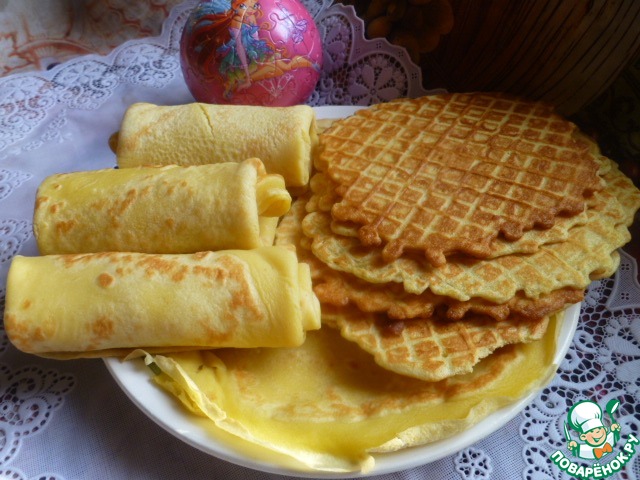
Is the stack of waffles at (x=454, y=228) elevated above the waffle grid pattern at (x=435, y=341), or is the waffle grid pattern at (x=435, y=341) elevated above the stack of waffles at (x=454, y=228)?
the stack of waffles at (x=454, y=228)

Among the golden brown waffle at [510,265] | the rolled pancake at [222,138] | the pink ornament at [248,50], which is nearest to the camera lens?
the golden brown waffle at [510,265]

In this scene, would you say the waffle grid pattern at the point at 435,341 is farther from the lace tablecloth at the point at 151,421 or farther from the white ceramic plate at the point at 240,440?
the lace tablecloth at the point at 151,421

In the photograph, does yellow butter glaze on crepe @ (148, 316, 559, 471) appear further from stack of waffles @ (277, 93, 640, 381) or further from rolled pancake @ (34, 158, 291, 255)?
rolled pancake @ (34, 158, 291, 255)

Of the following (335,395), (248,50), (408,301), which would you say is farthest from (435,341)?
(248,50)

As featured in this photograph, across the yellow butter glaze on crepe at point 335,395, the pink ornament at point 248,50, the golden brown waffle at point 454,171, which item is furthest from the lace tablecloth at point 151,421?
the pink ornament at point 248,50

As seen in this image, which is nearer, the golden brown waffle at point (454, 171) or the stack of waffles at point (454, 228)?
the stack of waffles at point (454, 228)

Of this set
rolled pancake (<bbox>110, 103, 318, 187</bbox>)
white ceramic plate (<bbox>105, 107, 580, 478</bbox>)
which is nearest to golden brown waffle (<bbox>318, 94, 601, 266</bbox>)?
rolled pancake (<bbox>110, 103, 318, 187</bbox>)

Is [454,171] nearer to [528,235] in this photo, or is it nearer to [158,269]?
[528,235]
